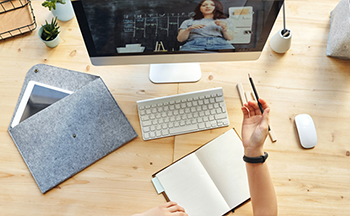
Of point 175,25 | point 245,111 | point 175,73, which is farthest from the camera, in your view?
point 175,73

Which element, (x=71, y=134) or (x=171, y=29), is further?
(x=71, y=134)

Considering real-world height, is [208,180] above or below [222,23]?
below

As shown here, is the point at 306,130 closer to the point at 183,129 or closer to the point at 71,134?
the point at 183,129

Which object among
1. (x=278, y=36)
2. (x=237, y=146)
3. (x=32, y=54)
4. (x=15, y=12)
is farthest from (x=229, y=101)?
(x=15, y=12)

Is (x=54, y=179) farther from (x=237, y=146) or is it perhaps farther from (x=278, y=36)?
(x=278, y=36)

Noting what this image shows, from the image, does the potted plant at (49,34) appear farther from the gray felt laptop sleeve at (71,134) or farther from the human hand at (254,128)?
the human hand at (254,128)

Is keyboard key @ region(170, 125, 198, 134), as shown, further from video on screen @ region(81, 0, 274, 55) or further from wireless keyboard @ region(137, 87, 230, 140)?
video on screen @ region(81, 0, 274, 55)

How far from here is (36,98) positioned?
90 centimetres

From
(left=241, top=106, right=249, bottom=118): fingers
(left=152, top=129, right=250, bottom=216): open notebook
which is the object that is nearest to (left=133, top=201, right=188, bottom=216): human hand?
(left=152, top=129, right=250, bottom=216): open notebook

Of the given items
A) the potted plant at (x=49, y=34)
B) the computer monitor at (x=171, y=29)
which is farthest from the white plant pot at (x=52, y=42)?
the computer monitor at (x=171, y=29)

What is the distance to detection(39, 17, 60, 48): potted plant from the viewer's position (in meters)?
0.95

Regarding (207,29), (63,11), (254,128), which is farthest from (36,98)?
(254,128)

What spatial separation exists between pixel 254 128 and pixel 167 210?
0.34 meters

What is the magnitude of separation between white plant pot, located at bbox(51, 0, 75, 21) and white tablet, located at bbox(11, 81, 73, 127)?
0.86 ft
